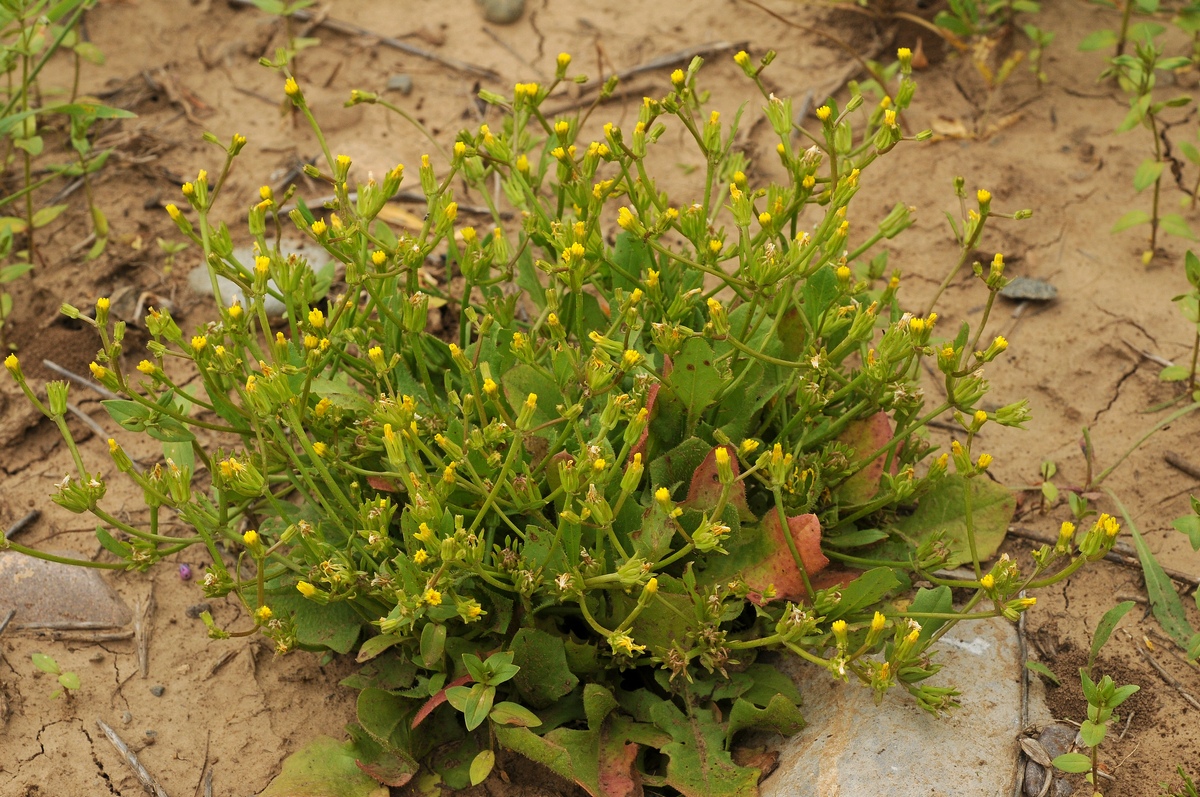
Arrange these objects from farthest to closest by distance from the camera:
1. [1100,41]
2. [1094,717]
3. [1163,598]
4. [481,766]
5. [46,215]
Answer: [1100,41] < [46,215] < [1163,598] < [481,766] < [1094,717]

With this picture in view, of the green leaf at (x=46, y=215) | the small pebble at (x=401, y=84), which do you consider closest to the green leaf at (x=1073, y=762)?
the green leaf at (x=46, y=215)

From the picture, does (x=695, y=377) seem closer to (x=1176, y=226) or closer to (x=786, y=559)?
(x=786, y=559)

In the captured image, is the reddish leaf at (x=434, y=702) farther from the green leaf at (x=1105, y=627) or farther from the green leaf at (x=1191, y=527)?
the green leaf at (x=1191, y=527)

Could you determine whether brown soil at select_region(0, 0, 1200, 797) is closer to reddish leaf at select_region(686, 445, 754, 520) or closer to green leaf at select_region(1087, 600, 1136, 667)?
green leaf at select_region(1087, 600, 1136, 667)

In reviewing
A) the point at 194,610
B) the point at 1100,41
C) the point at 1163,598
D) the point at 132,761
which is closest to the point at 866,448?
the point at 1163,598

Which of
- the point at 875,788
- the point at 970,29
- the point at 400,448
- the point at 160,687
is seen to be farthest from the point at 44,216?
the point at 970,29

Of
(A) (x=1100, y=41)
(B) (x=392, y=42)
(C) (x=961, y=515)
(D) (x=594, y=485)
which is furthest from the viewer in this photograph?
(B) (x=392, y=42)
